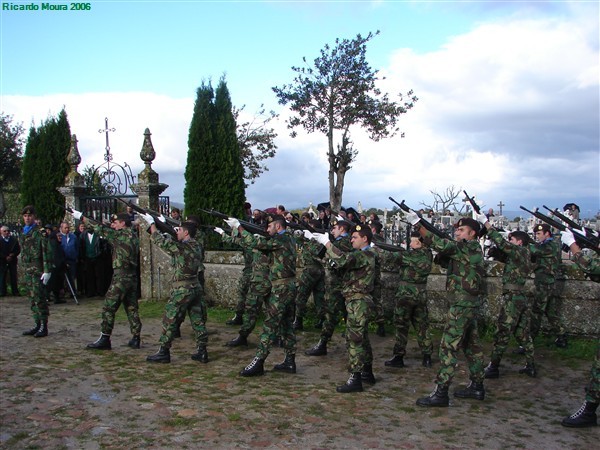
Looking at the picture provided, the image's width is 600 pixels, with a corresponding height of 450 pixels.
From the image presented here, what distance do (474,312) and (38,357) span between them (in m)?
5.88

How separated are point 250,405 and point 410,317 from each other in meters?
2.88

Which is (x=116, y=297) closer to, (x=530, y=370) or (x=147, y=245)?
(x=147, y=245)

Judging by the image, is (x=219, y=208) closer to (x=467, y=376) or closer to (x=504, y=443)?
(x=467, y=376)

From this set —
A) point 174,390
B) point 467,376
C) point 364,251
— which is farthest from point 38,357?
point 467,376

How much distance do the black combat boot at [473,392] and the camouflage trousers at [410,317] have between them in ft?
4.56

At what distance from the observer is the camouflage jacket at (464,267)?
21.2 feet

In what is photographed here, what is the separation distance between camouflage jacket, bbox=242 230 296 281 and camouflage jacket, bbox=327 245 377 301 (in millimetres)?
1053

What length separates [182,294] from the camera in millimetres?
8023

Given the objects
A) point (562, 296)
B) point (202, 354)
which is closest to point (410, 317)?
point (202, 354)

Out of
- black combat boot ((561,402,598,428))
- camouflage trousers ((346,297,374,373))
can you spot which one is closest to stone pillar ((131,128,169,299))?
camouflage trousers ((346,297,374,373))

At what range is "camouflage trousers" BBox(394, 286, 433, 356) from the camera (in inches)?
316

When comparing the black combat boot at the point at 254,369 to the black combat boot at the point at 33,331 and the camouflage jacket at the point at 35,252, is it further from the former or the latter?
the camouflage jacket at the point at 35,252

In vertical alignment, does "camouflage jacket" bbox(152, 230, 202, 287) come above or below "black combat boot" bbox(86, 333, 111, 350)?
above

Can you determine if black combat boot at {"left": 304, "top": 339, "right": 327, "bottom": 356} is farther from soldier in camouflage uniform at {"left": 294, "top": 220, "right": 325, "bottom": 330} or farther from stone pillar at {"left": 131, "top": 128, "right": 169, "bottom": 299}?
stone pillar at {"left": 131, "top": 128, "right": 169, "bottom": 299}
